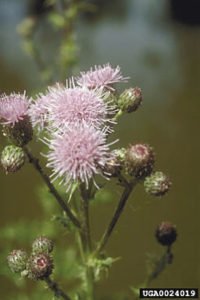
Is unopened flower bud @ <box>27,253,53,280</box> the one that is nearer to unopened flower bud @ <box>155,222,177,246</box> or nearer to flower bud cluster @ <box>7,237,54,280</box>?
flower bud cluster @ <box>7,237,54,280</box>

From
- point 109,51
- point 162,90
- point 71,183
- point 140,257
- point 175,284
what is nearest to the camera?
→ point 71,183

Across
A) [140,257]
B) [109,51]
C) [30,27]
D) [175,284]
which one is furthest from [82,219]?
[109,51]

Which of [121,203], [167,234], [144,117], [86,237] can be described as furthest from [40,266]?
[144,117]

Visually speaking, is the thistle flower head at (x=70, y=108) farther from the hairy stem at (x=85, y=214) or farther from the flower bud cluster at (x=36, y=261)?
the flower bud cluster at (x=36, y=261)

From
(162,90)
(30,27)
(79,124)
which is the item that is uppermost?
(162,90)

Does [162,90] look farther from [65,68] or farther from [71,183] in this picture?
[71,183]

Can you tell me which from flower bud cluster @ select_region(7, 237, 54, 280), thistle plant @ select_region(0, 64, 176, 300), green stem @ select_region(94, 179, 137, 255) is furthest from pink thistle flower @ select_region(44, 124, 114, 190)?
flower bud cluster @ select_region(7, 237, 54, 280)

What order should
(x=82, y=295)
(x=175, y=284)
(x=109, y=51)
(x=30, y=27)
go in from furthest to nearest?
(x=109, y=51)
(x=175, y=284)
(x=30, y=27)
(x=82, y=295)
